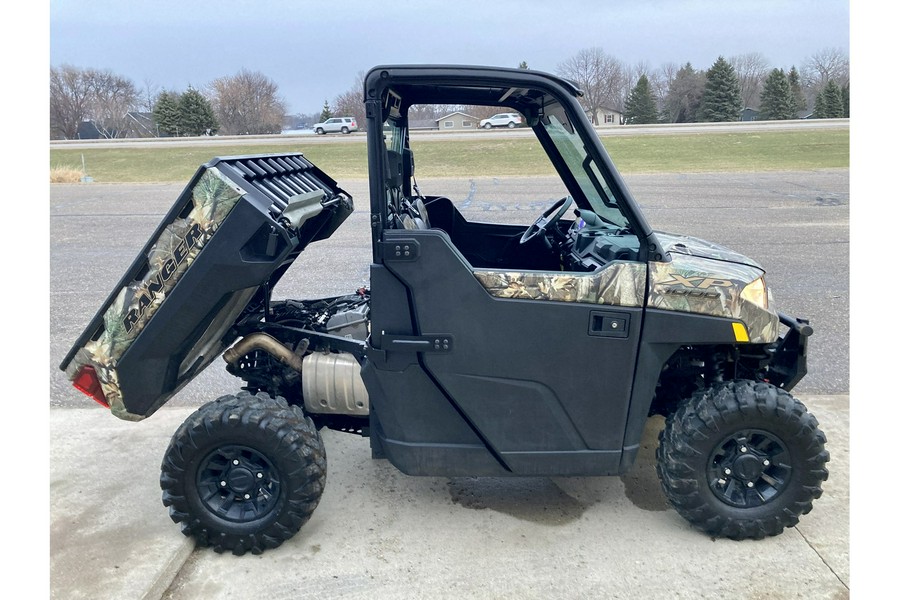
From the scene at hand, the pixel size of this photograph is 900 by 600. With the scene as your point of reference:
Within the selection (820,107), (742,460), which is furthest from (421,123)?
(820,107)

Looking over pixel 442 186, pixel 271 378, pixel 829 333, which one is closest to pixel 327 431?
pixel 271 378

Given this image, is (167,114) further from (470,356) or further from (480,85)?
(470,356)

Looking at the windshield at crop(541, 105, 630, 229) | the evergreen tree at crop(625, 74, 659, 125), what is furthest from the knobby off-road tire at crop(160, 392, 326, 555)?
the evergreen tree at crop(625, 74, 659, 125)

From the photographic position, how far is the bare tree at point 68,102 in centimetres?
4975

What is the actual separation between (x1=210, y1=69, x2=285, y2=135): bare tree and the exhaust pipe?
44324 millimetres

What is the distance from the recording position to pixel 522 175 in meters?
19.5

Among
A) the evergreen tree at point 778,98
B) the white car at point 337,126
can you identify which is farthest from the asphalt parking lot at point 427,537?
the evergreen tree at point 778,98

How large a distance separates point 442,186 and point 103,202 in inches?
325

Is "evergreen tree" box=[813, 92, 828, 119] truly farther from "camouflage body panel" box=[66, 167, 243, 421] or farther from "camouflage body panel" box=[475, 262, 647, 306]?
"camouflage body panel" box=[66, 167, 243, 421]

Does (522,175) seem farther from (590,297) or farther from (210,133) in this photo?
(210,133)

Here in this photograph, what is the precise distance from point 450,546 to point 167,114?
4532 cm

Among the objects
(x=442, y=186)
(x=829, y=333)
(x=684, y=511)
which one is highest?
(x=442, y=186)

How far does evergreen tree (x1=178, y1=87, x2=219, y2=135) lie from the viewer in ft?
140

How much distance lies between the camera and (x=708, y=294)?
318 centimetres
